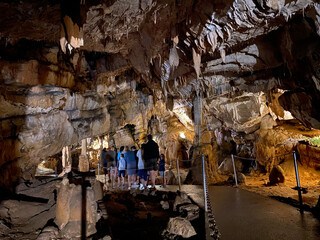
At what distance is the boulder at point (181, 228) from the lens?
10.1 feet

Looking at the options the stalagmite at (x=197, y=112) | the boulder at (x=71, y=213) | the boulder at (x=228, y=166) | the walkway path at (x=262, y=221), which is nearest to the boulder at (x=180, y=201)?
the walkway path at (x=262, y=221)

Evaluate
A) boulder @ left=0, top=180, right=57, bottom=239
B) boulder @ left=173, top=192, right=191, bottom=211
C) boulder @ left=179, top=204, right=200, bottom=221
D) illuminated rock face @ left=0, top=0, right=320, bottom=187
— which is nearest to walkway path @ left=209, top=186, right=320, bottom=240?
boulder @ left=179, top=204, right=200, bottom=221

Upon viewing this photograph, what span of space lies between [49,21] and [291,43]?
18.0ft

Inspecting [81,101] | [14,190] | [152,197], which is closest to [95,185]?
[152,197]

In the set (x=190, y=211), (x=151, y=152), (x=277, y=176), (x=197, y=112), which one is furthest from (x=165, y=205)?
(x=277, y=176)

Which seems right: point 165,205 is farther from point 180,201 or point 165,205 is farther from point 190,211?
point 190,211

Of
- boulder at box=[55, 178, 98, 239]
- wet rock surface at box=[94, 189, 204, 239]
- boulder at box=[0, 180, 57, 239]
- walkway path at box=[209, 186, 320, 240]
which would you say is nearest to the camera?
walkway path at box=[209, 186, 320, 240]

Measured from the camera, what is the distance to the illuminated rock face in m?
4.14

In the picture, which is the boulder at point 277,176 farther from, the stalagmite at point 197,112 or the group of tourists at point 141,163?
the group of tourists at point 141,163

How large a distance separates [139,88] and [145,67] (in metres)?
5.38

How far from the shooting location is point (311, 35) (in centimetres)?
439

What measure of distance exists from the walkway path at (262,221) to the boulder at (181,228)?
0.43 metres

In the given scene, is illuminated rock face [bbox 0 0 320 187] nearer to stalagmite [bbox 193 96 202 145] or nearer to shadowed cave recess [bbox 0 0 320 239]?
shadowed cave recess [bbox 0 0 320 239]

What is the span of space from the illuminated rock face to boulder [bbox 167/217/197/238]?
376 cm
